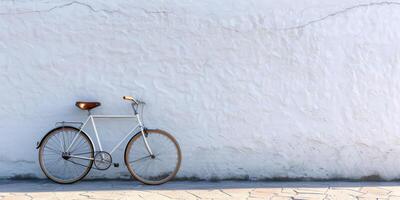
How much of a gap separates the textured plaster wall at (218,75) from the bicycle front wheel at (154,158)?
184 mm

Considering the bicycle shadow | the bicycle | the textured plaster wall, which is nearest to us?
the bicycle shadow

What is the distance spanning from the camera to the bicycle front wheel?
24.5 feet

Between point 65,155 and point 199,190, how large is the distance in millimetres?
1890

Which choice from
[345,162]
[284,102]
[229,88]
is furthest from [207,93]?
[345,162]

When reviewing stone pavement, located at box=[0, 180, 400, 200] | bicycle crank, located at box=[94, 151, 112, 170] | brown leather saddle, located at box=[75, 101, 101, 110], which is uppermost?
brown leather saddle, located at box=[75, 101, 101, 110]

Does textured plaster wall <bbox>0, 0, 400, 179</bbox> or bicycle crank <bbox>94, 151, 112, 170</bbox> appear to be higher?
textured plaster wall <bbox>0, 0, 400, 179</bbox>

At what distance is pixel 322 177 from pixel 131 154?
2697 millimetres

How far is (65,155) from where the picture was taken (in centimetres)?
735

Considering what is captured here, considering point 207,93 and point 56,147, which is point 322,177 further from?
point 56,147

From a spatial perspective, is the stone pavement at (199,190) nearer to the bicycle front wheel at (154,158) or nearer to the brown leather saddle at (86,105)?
the bicycle front wheel at (154,158)

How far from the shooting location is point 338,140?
7559 millimetres

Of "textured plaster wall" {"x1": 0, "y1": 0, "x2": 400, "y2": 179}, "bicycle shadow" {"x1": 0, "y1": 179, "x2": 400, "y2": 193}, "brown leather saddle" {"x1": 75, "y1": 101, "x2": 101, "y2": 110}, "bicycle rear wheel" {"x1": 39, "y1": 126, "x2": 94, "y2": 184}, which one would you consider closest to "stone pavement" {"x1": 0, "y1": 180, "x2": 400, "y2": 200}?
"bicycle shadow" {"x1": 0, "y1": 179, "x2": 400, "y2": 193}

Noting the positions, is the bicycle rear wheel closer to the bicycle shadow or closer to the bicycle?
the bicycle

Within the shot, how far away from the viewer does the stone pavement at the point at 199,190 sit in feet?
22.1
